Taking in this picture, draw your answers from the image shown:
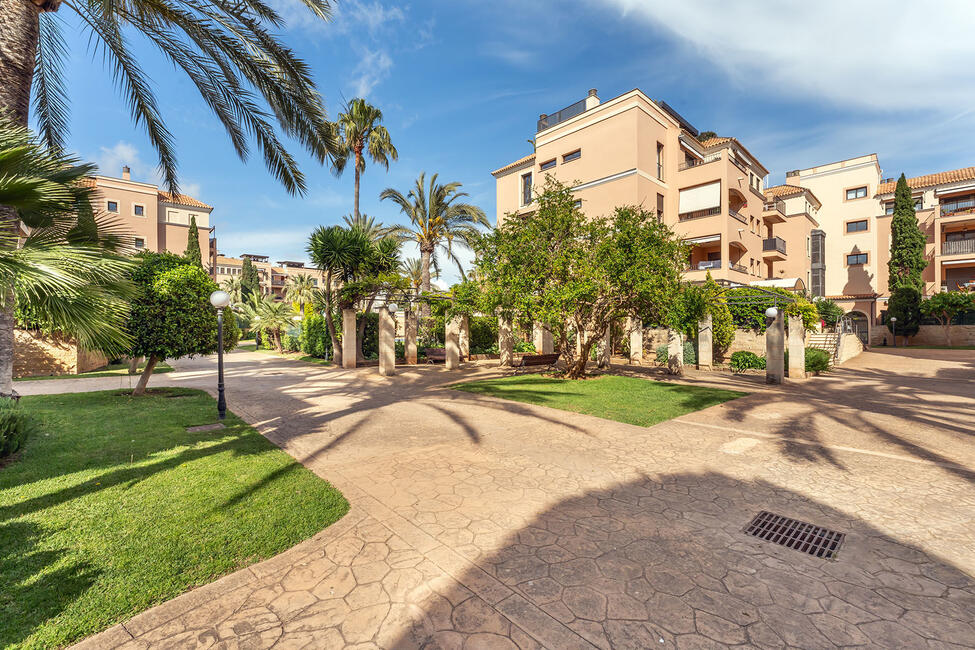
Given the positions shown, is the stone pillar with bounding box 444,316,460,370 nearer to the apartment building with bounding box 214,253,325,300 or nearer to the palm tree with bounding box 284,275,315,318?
the palm tree with bounding box 284,275,315,318

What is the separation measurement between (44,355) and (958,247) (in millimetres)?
55121

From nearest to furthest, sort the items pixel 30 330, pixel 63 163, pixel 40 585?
pixel 40 585, pixel 63 163, pixel 30 330

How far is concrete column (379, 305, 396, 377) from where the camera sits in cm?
1653

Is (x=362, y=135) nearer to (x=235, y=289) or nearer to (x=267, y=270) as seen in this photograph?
(x=235, y=289)

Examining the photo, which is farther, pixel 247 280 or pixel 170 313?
pixel 247 280

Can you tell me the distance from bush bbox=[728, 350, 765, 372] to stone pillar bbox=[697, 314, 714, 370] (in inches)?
40.2

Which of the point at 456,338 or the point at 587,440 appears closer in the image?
the point at 587,440

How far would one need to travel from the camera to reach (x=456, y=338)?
1905cm

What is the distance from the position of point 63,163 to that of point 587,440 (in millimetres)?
7848

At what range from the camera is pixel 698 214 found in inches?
1016

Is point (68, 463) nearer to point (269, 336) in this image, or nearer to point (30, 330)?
point (30, 330)

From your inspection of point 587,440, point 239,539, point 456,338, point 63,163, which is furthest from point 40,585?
point 456,338

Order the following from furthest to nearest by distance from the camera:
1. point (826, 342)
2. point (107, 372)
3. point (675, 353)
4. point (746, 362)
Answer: point (826, 342) < point (107, 372) < point (746, 362) < point (675, 353)

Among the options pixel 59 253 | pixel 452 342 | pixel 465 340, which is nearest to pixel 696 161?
pixel 465 340
